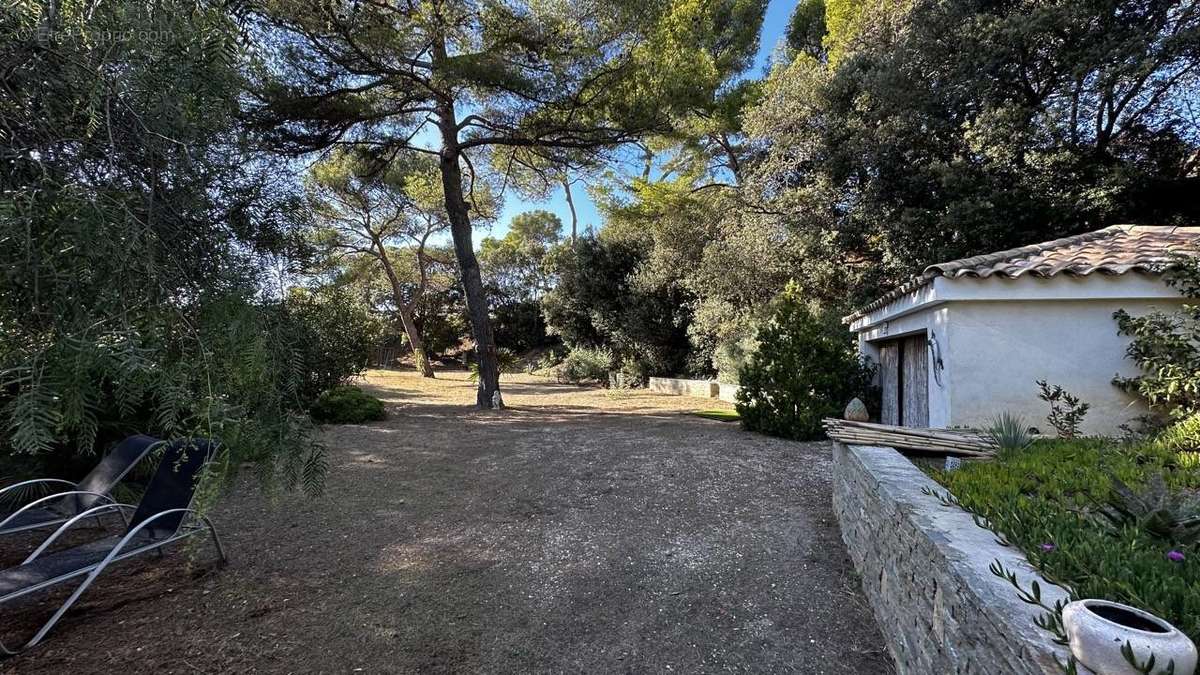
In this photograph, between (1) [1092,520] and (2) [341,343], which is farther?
(2) [341,343]

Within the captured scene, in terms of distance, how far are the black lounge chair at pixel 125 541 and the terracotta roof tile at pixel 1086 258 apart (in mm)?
6796

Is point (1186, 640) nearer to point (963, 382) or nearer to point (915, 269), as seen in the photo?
point (963, 382)

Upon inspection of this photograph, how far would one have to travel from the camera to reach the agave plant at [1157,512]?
6.98ft

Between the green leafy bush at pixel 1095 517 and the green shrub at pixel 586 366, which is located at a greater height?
the green shrub at pixel 586 366

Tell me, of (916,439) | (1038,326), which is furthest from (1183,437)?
(916,439)

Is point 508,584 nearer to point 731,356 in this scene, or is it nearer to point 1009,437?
point 1009,437

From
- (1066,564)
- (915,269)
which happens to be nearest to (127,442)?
(1066,564)

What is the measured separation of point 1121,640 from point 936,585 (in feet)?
3.00

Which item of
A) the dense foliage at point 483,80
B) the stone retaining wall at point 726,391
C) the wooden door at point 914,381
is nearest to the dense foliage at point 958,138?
the stone retaining wall at point 726,391

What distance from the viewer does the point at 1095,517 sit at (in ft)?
8.05

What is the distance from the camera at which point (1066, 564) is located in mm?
1854

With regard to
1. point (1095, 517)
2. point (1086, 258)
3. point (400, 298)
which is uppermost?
point (400, 298)

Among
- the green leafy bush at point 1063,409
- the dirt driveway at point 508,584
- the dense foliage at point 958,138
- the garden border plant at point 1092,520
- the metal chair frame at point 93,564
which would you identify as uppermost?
the dense foliage at point 958,138

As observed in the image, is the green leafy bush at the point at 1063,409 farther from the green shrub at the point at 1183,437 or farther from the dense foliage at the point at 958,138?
the dense foliage at the point at 958,138
